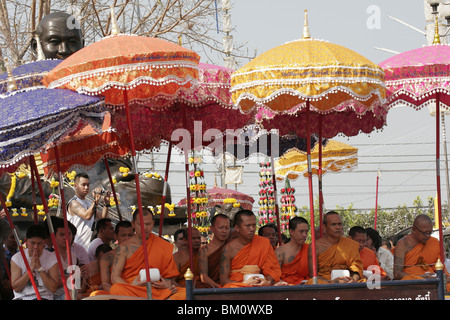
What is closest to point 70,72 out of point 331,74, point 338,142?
point 331,74

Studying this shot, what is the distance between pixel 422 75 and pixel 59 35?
5.74 m

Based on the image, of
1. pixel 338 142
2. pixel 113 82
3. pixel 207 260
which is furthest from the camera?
pixel 338 142

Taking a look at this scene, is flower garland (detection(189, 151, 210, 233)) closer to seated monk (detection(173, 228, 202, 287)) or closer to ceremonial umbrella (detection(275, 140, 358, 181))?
ceremonial umbrella (detection(275, 140, 358, 181))

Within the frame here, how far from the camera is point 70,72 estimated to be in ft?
26.4

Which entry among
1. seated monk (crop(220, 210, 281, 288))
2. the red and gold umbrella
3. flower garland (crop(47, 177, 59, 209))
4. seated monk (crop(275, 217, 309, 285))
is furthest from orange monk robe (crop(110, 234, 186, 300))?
flower garland (crop(47, 177, 59, 209))

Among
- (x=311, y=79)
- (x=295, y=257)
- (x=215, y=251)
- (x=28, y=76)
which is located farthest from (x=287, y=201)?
(x=311, y=79)

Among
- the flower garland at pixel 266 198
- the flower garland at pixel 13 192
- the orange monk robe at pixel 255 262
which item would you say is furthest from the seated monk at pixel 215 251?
the flower garland at pixel 266 198

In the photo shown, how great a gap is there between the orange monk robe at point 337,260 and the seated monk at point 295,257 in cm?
18

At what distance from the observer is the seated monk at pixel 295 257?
28.3 ft

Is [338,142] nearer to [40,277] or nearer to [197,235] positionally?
[197,235]

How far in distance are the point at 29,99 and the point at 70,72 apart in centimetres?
48

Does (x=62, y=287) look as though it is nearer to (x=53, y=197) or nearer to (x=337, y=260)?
(x=337, y=260)

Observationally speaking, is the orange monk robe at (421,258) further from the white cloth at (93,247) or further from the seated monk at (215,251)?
the white cloth at (93,247)
